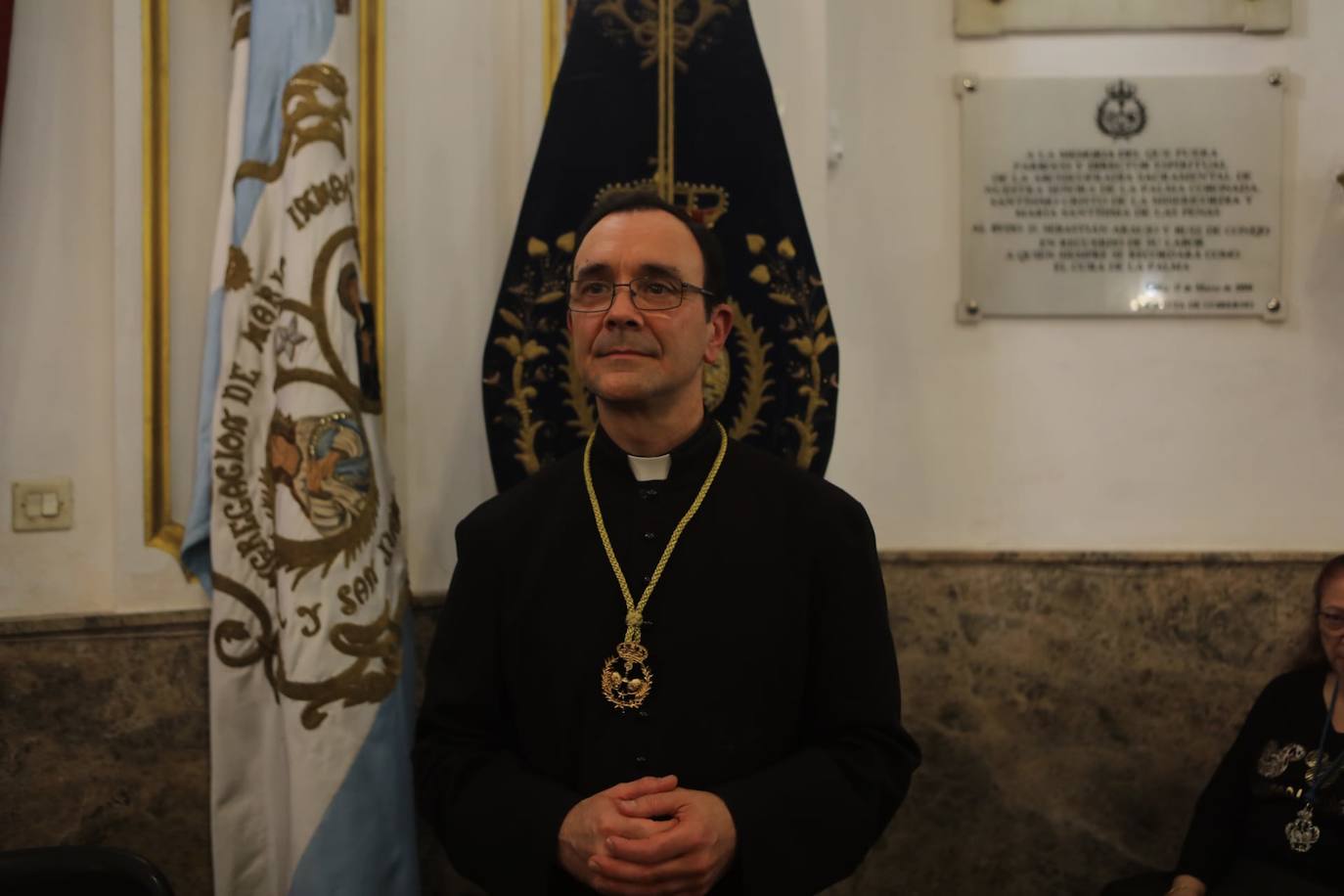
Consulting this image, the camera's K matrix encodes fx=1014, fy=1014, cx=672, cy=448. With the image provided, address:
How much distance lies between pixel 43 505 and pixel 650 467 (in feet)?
4.77

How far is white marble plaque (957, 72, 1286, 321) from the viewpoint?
107 inches

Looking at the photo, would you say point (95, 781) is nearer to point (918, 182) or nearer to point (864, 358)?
point (864, 358)

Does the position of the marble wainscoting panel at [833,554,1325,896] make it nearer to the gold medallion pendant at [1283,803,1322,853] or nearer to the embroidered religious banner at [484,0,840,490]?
the gold medallion pendant at [1283,803,1322,853]

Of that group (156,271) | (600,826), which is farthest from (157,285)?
(600,826)

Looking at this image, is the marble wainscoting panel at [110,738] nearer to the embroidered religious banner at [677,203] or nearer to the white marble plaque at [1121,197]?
the embroidered religious banner at [677,203]

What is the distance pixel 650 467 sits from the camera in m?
1.57

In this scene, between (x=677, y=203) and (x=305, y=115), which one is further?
(x=677, y=203)

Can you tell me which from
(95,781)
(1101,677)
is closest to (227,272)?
(95,781)

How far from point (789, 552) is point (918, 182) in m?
1.59

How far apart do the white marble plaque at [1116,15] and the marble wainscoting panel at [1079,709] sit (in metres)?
1.42

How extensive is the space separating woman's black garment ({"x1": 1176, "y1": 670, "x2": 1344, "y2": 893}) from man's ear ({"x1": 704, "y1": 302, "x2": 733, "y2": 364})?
1.55 meters

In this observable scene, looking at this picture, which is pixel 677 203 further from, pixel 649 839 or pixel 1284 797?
pixel 1284 797

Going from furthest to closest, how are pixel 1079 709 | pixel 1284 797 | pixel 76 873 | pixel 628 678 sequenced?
pixel 1079 709 < pixel 1284 797 < pixel 76 873 < pixel 628 678

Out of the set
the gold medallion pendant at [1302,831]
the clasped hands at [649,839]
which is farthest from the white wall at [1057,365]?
the clasped hands at [649,839]
